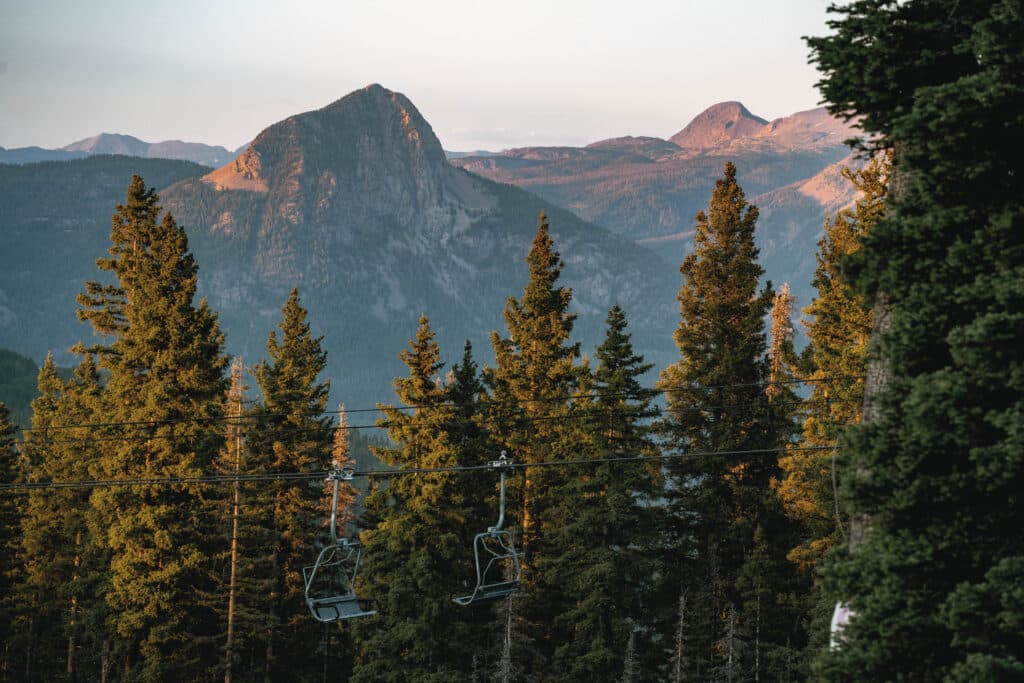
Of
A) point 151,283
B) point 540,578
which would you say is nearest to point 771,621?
point 540,578

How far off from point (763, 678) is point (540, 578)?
32.1 feet

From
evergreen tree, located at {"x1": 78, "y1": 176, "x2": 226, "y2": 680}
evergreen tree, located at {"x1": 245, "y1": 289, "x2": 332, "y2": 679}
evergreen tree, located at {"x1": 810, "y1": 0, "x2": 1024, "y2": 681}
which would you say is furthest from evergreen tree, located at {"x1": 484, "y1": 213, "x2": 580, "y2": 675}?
evergreen tree, located at {"x1": 810, "y1": 0, "x2": 1024, "y2": 681}

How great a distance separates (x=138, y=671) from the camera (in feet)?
107

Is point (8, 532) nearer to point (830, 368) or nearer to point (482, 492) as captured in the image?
point (482, 492)

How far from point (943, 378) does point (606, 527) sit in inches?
935

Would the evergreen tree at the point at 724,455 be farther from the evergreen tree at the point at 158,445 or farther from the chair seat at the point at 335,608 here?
the chair seat at the point at 335,608

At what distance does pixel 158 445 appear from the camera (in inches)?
1244

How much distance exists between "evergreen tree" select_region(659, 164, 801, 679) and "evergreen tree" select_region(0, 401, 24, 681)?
2675cm

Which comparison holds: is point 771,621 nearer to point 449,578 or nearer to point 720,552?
point 720,552

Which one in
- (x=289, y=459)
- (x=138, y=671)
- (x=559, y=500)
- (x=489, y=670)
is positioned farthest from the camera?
(x=289, y=459)

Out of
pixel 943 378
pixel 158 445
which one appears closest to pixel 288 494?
pixel 158 445

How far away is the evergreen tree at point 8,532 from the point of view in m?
44.6

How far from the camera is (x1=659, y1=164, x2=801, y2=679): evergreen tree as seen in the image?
37.5m

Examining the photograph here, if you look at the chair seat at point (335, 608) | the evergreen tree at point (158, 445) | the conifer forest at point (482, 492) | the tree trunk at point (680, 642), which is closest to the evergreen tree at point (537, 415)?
the conifer forest at point (482, 492)
